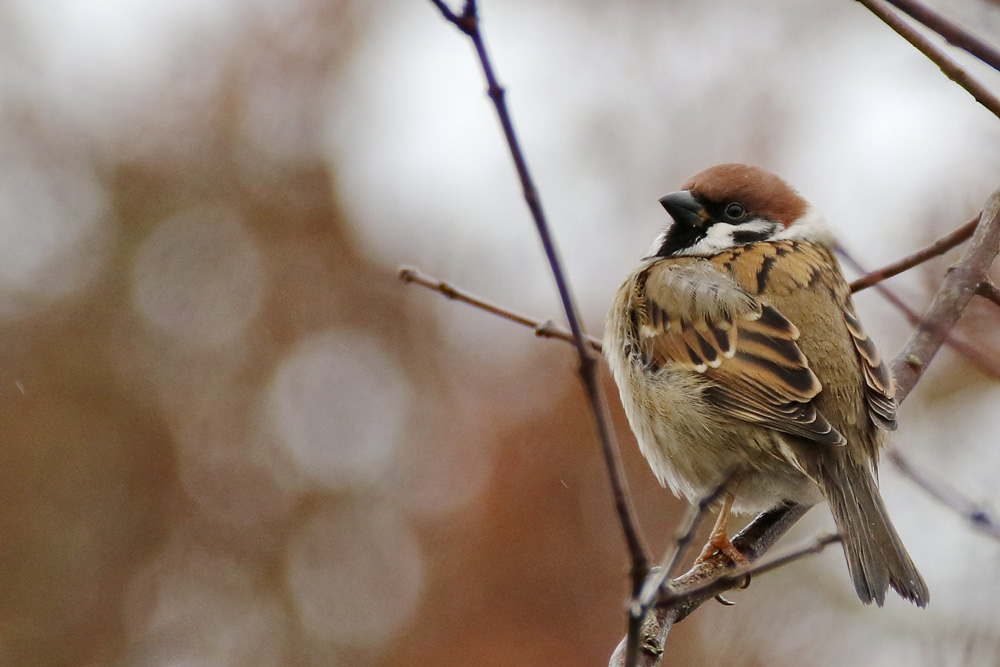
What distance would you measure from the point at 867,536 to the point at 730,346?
79cm

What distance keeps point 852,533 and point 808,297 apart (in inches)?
35.4

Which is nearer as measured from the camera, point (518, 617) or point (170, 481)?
point (518, 617)

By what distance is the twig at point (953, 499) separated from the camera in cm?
229

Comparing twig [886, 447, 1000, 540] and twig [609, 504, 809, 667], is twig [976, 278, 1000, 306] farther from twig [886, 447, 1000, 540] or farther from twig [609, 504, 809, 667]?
twig [609, 504, 809, 667]

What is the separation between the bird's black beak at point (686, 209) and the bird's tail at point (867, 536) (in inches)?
46.8

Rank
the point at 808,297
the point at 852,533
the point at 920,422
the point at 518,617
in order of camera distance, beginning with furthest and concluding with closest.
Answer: the point at 518,617 → the point at 920,422 → the point at 808,297 → the point at 852,533

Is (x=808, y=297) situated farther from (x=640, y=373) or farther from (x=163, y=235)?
(x=163, y=235)

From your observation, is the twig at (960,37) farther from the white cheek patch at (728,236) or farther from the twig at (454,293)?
the white cheek patch at (728,236)

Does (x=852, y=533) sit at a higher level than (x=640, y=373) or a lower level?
lower

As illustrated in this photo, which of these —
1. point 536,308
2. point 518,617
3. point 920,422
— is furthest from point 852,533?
point 536,308

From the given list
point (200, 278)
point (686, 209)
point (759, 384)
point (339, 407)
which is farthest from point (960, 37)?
point (200, 278)

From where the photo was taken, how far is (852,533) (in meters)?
2.92

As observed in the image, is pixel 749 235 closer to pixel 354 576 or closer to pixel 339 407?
pixel 354 576

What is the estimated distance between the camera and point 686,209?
393 centimetres
